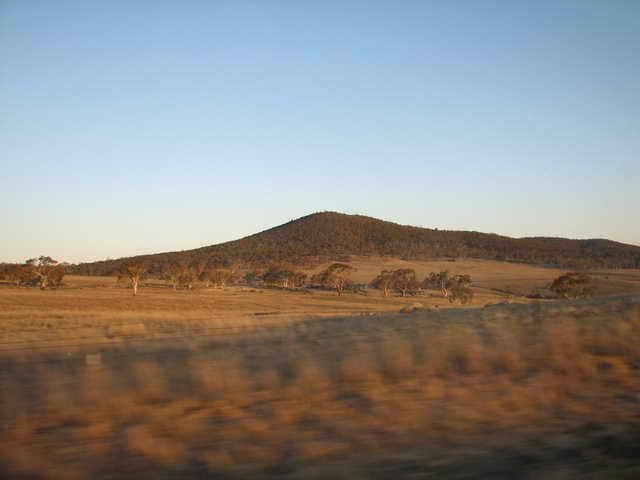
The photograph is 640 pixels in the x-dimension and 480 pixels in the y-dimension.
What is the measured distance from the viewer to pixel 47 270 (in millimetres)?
64562

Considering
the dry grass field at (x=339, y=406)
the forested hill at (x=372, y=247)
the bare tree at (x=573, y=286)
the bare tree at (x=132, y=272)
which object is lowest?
the dry grass field at (x=339, y=406)

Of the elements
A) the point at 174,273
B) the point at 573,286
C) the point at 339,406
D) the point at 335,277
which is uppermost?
the point at 174,273

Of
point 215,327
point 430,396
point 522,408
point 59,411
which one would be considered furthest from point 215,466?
point 215,327

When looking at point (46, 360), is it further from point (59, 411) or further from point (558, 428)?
point (558, 428)

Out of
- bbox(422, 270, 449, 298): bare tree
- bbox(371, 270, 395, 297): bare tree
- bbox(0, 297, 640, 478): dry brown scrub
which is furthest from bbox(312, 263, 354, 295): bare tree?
bbox(0, 297, 640, 478): dry brown scrub

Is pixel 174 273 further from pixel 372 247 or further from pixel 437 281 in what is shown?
pixel 372 247

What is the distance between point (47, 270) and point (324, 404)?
6583 centimetres

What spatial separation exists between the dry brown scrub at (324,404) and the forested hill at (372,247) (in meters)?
94.3

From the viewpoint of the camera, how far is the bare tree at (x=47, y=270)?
63.6 metres

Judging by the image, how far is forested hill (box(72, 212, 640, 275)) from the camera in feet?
357

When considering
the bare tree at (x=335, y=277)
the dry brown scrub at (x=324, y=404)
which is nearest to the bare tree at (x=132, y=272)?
the bare tree at (x=335, y=277)

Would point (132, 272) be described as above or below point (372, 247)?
below

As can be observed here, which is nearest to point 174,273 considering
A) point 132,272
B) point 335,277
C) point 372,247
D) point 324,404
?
point 132,272

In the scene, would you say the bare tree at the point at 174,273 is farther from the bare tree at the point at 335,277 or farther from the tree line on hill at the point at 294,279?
the bare tree at the point at 335,277
